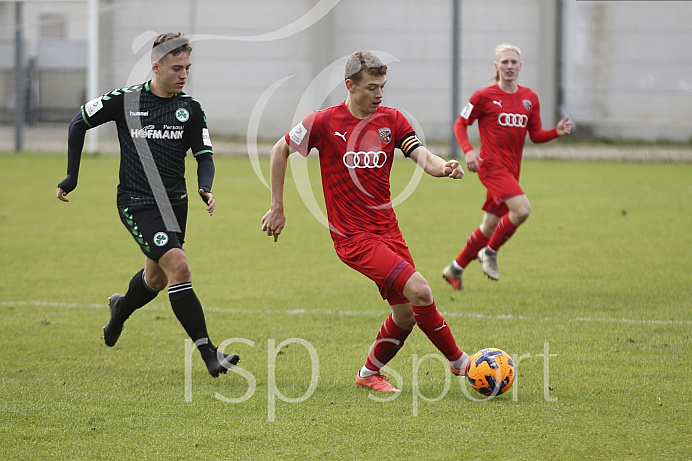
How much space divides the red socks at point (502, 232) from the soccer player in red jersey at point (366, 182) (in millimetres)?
3280

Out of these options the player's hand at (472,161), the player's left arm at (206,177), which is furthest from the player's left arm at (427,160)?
the player's hand at (472,161)

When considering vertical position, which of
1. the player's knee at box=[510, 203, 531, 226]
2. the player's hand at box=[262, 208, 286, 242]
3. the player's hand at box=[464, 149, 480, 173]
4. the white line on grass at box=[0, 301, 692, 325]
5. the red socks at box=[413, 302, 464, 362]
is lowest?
the white line on grass at box=[0, 301, 692, 325]

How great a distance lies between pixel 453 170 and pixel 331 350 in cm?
190

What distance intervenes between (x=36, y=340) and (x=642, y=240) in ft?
24.7

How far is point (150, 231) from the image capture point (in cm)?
543

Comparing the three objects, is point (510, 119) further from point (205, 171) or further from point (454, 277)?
point (205, 171)

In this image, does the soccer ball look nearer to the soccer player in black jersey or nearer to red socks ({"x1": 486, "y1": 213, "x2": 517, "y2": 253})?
the soccer player in black jersey

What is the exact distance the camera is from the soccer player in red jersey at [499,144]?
838 centimetres

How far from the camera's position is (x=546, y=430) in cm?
437

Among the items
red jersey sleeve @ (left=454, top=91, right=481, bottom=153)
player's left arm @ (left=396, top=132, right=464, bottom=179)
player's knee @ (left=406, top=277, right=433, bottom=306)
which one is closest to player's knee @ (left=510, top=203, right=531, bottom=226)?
red jersey sleeve @ (left=454, top=91, right=481, bottom=153)

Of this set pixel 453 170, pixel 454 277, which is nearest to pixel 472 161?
pixel 454 277

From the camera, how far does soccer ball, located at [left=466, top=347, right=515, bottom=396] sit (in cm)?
491

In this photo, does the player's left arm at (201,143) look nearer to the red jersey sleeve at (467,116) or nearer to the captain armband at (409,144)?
the captain armband at (409,144)

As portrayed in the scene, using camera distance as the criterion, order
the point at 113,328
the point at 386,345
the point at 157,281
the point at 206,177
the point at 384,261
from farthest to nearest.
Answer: the point at 113,328
the point at 157,281
the point at 206,177
the point at 386,345
the point at 384,261
